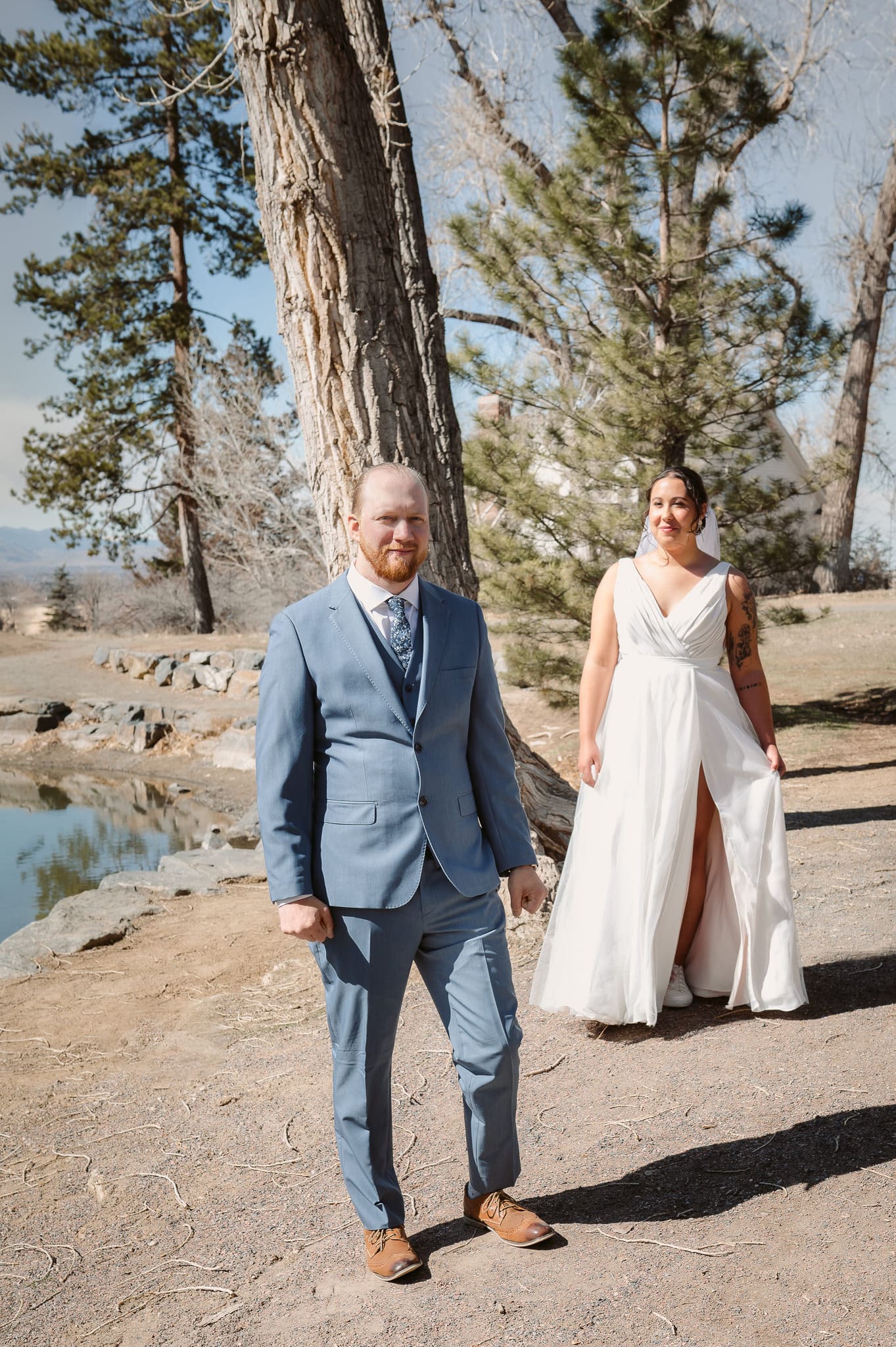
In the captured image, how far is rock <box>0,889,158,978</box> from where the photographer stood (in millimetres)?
6023

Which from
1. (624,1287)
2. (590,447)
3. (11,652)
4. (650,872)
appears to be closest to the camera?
(624,1287)

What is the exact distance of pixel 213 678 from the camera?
1731cm

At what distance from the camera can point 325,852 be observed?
264 cm

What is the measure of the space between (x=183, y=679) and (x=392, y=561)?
15757 millimetres

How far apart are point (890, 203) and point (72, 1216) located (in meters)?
19.7

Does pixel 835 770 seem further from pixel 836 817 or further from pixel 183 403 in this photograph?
pixel 183 403

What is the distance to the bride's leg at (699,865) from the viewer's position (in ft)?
13.5

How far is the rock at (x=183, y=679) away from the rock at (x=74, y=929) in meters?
10.5

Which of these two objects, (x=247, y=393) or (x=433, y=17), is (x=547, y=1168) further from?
(x=247, y=393)

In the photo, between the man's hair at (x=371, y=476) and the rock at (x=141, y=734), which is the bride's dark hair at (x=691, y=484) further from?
the rock at (x=141, y=734)

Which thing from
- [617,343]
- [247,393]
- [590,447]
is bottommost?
[590,447]

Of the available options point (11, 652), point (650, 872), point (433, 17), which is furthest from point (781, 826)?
point (11, 652)

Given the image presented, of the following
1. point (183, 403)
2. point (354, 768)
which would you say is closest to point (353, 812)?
point (354, 768)

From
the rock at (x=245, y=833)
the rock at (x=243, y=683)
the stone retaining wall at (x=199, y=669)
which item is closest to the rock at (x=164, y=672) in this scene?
the stone retaining wall at (x=199, y=669)
